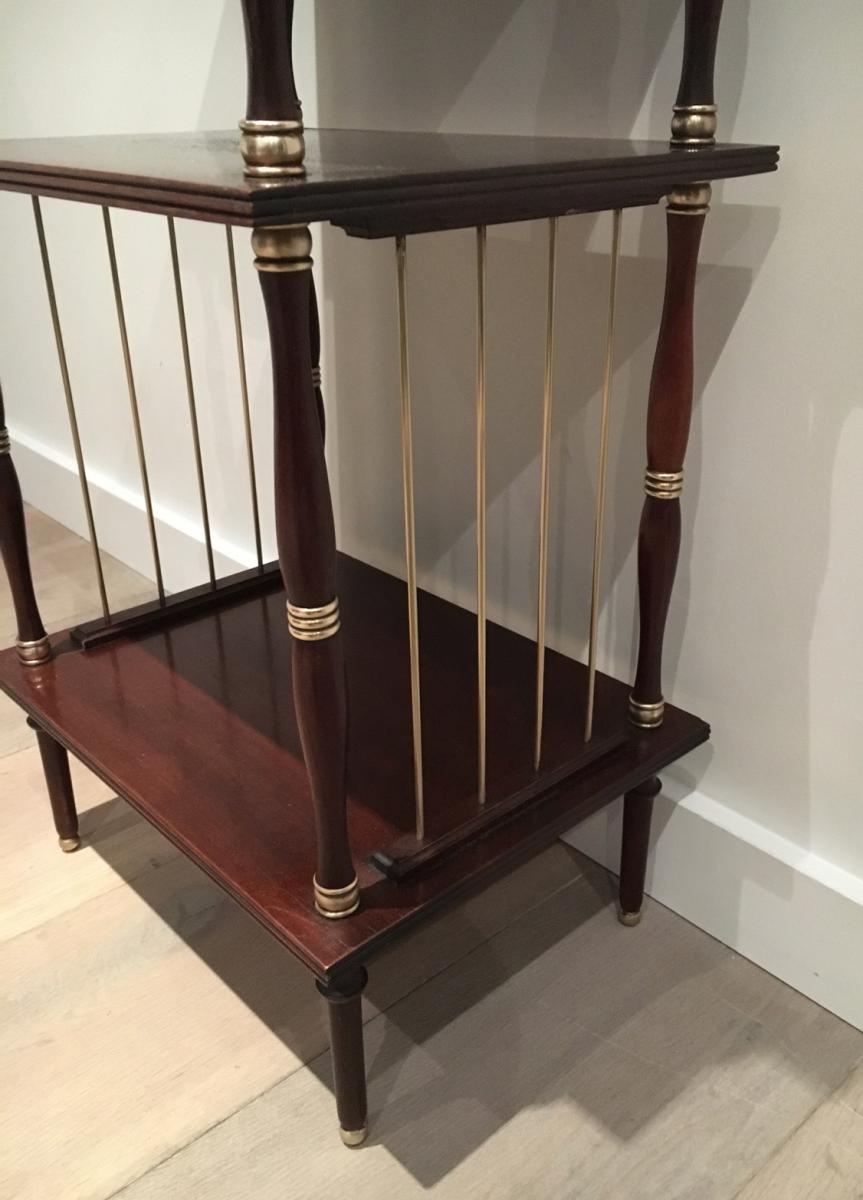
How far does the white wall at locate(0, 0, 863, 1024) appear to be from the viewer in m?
0.86

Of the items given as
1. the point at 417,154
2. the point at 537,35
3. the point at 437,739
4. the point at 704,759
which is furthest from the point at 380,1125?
the point at 537,35

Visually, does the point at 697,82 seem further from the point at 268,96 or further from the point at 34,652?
the point at 34,652

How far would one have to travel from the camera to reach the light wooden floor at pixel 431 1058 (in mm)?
894

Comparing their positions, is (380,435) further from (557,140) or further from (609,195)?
(609,195)

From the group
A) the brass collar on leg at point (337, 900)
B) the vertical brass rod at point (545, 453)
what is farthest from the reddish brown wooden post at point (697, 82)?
the brass collar on leg at point (337, 900)

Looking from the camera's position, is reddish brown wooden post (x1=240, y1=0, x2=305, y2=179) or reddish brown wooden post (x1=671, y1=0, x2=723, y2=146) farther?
reddish brown wooden post (x1=671, y1=0, x2=723, y2=146)

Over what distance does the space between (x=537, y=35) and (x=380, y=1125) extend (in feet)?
3.27

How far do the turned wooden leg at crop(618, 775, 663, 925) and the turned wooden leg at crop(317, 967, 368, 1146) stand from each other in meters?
0.35

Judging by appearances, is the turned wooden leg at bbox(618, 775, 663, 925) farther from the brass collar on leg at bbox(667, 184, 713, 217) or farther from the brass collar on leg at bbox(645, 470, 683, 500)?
the brass collar on leg at bbox(667, 184, 713, 217)

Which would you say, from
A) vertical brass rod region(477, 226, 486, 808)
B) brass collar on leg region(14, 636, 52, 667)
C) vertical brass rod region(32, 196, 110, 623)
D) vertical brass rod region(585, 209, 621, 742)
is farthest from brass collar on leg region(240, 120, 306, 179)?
brass collar on leg region(14, 636, 52, 667)

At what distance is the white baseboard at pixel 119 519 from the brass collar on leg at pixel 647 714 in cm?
82

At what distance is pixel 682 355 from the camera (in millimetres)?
889

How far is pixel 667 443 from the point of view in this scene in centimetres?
91

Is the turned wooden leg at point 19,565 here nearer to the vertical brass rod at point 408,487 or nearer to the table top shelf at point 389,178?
the table top shelf at point 389,178
